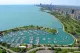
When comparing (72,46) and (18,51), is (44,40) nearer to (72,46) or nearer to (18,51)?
(72,46)

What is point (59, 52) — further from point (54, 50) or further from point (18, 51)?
point (18, 51)

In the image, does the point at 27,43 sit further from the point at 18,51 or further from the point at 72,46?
the point at 72,46

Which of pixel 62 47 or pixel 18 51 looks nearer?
pixel 18 51

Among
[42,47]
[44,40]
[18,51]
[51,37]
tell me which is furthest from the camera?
[51,37]

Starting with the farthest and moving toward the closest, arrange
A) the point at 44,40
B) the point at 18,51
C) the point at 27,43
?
the point at 44,40 < the point at 27,43 < the point at 18,51

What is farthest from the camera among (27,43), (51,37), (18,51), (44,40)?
(51,37)

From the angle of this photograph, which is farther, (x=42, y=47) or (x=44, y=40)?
(x=44, y=40)

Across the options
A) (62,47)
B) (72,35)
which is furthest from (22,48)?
(72,35)

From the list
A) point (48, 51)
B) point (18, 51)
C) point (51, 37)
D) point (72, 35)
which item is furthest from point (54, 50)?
point (72, 35)

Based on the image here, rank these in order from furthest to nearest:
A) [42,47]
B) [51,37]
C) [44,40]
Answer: [51,37], [44,40], [42,47]
